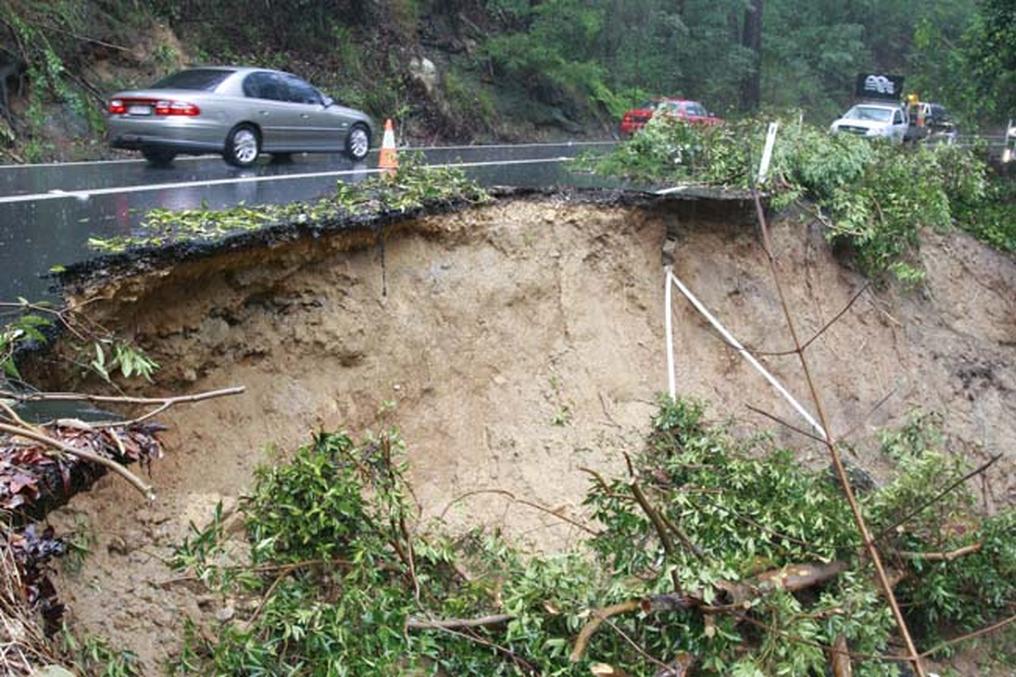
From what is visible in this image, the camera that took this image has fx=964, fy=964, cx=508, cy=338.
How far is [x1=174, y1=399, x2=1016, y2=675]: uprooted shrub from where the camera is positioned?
4.52 metres

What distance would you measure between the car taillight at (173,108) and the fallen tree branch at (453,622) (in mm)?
10048

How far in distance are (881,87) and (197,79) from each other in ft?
92.6

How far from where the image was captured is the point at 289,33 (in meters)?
23.0

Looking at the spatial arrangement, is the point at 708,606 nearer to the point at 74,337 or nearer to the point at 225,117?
the point at 74,337

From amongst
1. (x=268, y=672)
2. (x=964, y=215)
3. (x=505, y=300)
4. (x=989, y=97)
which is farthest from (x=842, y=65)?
(x=268, y=672)

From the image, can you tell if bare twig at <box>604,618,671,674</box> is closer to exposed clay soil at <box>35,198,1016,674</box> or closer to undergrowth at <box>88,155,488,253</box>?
exposed clay soil at <box>35,198,1016,674</box>

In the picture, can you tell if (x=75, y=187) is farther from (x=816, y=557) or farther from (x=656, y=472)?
(x=816, y=557)

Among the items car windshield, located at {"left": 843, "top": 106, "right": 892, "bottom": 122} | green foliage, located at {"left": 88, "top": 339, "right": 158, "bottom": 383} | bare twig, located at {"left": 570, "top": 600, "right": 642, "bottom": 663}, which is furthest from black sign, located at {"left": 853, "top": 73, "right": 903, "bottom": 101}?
green foliage, located at {"left": 88, "top": 339, "right": 158, "bottom": 383}

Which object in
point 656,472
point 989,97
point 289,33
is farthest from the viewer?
point 289,33

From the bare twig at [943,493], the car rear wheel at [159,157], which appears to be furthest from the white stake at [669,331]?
the car rear wheel at [159,157]

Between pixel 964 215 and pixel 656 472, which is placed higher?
pixel 964 215

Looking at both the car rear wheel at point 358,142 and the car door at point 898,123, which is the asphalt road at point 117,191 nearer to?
the car rear wheel at point 358,142

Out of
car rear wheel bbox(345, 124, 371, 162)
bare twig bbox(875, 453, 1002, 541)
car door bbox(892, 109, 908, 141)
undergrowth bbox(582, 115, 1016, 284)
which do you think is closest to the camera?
bare twig bbox(875, 453, 1002, 541)

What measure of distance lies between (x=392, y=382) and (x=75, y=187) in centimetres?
503
